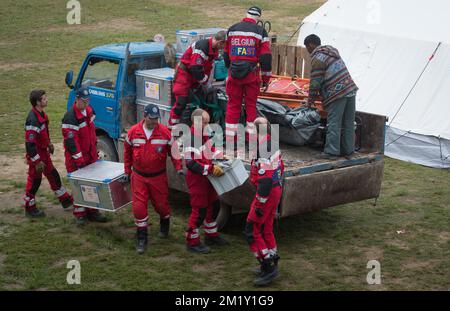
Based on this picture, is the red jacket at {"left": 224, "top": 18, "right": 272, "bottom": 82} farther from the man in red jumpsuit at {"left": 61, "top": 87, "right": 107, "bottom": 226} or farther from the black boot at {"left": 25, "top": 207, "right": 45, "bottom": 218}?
the black boot at {"left": 25, "top": 207, "right": 45, "bottom": 218}

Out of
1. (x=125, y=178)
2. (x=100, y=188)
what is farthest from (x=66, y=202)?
(x=125, y=178)

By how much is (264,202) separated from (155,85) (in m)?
3.18

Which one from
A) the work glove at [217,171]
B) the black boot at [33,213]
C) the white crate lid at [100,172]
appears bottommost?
the black boot at [33,213]

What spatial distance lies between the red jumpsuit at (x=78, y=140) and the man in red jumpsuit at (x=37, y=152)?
0.40 meters

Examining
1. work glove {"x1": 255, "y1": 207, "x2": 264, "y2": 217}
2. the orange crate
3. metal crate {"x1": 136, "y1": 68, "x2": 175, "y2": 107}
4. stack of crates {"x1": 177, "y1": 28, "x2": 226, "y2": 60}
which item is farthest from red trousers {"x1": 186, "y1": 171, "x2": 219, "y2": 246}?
stack of crates {"x1": 177, "y1": 28, "x2": 226, "y2": 60}

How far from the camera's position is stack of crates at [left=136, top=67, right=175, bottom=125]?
1040 cm

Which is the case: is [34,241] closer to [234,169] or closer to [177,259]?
[177,259]

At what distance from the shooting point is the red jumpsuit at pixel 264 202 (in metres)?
8.02

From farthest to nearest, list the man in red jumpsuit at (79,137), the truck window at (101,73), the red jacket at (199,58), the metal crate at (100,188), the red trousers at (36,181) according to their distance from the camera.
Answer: the truck window at (101,73)
the red trousers at (36,181)
the red jacket at (199,58)
the man in red jumpsuit at (79,137)
the metal crate at (100,188)

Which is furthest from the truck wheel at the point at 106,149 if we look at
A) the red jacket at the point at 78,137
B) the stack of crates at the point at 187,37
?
the stack of crates at the point at 187,37

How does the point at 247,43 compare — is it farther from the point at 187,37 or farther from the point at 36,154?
the point at 36,154

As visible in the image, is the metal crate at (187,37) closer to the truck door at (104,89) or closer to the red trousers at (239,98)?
the truck door at (104,89)

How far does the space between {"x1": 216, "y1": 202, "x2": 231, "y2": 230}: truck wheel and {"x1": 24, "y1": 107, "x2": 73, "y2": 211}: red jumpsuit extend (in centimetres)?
229

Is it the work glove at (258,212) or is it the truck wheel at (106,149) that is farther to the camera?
the truck wheel at (106,149)
